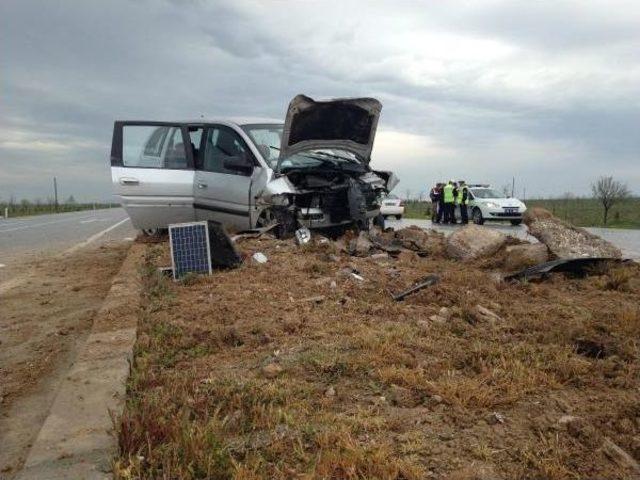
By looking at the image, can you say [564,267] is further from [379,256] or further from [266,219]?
[266,219]

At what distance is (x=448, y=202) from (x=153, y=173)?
14.6 m

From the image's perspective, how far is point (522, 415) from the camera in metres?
2.69

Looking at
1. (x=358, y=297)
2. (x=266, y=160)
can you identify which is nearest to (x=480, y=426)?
(x=358, y=297)

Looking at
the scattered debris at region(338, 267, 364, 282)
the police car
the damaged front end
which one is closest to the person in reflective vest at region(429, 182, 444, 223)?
the police car

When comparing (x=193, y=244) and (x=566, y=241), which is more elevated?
(x=193, y=244)

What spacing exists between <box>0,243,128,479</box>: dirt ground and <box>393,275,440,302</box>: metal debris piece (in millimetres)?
2580

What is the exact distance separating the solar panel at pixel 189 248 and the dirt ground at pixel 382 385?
0.67 meters

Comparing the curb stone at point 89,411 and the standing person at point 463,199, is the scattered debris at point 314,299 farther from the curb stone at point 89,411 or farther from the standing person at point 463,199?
the standing person at point 463,199

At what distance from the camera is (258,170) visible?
8.08m

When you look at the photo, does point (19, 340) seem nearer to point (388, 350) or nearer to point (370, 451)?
point (388, 350)

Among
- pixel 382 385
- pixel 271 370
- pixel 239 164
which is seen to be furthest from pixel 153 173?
pixel 382 385

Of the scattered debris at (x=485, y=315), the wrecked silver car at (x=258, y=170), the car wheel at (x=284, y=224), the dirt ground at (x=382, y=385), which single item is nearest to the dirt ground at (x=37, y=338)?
the dirt ground at (x=382, y=385)

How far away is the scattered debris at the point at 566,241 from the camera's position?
6.89m

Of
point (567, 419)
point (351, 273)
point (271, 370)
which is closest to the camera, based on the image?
point (567, 419)
